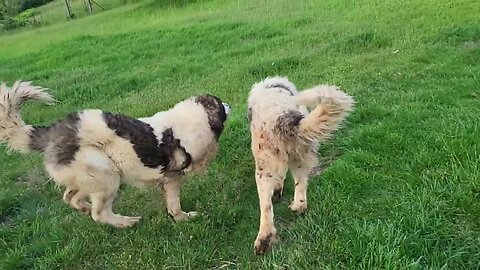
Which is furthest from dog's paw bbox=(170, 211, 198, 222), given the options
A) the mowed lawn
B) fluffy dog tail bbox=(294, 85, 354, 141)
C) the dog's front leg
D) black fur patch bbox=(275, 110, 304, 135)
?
fluffy dog tail bbox=(294, 85, 354, 141)

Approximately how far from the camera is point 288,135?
4.42 metres

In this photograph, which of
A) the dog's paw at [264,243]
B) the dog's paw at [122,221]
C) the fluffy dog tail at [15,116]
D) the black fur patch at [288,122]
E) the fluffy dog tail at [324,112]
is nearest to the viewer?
the fluffy dog tail at [324,112]

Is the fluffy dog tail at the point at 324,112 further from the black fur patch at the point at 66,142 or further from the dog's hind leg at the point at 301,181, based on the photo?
the black fur patch at the point at 66,142

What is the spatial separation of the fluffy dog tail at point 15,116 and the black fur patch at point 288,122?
2.32 meters

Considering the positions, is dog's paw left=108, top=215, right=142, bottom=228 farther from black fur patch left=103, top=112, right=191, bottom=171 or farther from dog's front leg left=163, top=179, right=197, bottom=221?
black fur patch left=103, top=112, right=191, bottom=171

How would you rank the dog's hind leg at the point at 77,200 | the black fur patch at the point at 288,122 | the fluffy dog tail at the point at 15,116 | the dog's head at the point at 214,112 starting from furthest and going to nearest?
the dog's head at the point at 214,112
the dog's hind leg at the point at 77,200
the fluffy dog tail at the point at 15,116
the black fur patch at the point at 288,122

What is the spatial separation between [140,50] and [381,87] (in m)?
9.08

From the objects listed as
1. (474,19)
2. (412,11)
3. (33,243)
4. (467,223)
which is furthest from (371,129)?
(412,11)

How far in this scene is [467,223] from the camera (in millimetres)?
3816

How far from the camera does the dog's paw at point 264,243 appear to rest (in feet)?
13.6

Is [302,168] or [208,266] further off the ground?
[302,168]

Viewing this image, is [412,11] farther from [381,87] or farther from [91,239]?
[91,239]

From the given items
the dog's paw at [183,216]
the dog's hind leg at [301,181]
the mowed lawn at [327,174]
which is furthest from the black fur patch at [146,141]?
the dog's hind leg at [301,181]

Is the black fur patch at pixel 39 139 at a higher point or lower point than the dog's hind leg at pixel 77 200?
higher
